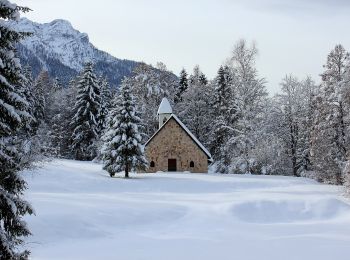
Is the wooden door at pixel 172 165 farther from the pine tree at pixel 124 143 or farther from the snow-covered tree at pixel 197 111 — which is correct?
the snow-covered tree at pixel 197 111

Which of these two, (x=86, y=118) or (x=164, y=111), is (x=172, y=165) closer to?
(x=164, y=111)

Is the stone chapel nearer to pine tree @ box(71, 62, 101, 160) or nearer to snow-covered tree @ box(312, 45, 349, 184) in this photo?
pine tree @ box(71, 62, 101, 160)

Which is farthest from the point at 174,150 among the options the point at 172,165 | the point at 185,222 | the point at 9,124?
the point at 9,124

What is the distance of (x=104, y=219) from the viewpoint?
20.7 m

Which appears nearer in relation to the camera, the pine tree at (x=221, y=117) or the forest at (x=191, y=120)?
the forest at (x=191, y=120)

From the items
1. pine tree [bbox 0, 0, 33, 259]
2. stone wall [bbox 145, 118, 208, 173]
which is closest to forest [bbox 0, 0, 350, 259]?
pine tree [bbox 0, 0, 33, 259]

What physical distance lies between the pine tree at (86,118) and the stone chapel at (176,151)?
533 inches

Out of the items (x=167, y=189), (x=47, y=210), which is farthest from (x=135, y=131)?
(x=47, y=210)

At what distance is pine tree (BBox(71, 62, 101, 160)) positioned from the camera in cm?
5969

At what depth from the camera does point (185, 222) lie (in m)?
22.0

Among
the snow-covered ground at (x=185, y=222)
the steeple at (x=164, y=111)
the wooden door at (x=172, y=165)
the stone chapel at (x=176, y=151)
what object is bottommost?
the snow-covered ground at (x=185, y=222)

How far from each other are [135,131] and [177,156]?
35.7 ft

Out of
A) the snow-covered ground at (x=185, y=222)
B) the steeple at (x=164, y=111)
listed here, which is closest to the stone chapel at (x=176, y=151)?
the steeple at (x=164, y=111)

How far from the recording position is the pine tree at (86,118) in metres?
59.7
